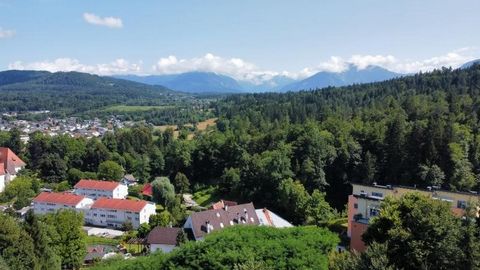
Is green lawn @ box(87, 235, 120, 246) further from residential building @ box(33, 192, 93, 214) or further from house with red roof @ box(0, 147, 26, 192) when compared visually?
house with red roof @ box(0, 147, 26, 192)

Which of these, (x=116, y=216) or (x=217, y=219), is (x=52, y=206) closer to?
(x=116, y=216)

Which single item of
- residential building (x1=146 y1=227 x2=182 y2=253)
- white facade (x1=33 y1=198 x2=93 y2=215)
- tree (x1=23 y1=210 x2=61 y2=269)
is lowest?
white facade (x1=33 y1=198 x2=93 y2=215)

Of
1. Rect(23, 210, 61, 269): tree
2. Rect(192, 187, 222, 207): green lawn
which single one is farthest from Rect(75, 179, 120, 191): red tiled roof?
Rect(23, 210, 61, 269): tree

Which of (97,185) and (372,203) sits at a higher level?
(372,203)

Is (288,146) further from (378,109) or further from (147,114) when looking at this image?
(147,114)

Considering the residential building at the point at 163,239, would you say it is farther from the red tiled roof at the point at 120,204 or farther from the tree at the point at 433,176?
the tree at the point at 433,176

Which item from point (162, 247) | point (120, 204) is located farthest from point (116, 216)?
point (162, 247)
